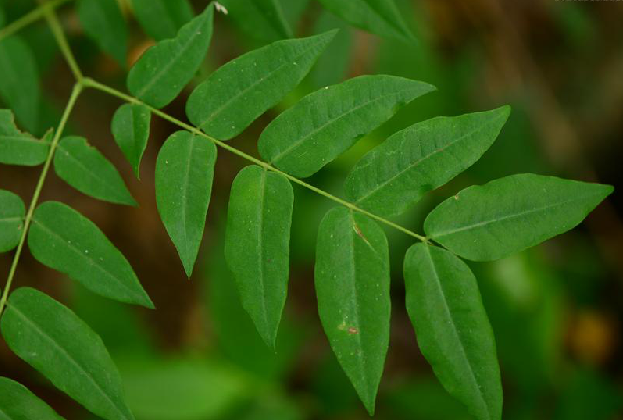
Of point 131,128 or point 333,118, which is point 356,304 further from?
point 131,128

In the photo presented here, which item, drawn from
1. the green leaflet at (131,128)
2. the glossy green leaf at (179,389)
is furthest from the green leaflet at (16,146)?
the glossy green leaf at (179,389)

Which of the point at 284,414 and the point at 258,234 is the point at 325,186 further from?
the point at 258,234

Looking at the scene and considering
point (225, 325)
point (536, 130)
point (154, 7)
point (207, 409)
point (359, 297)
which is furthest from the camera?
point (536, 130)

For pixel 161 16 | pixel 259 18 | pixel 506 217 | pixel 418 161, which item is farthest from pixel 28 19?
pixel 506 217

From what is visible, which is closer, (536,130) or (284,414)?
(284,414)

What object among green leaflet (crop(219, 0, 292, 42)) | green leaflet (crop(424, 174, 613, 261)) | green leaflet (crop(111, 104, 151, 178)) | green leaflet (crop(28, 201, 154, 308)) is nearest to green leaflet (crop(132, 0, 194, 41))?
green leaflet (crop(219, 0, 292, 42))

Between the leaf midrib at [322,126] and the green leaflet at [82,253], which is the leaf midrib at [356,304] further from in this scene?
the green leaflet at [82,253]

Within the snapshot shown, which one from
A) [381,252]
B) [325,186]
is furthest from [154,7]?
[325,186]

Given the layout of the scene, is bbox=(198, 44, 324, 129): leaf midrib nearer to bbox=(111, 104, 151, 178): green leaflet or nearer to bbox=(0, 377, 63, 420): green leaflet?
bbox=(111, 104, 151, 178): green leaflet
